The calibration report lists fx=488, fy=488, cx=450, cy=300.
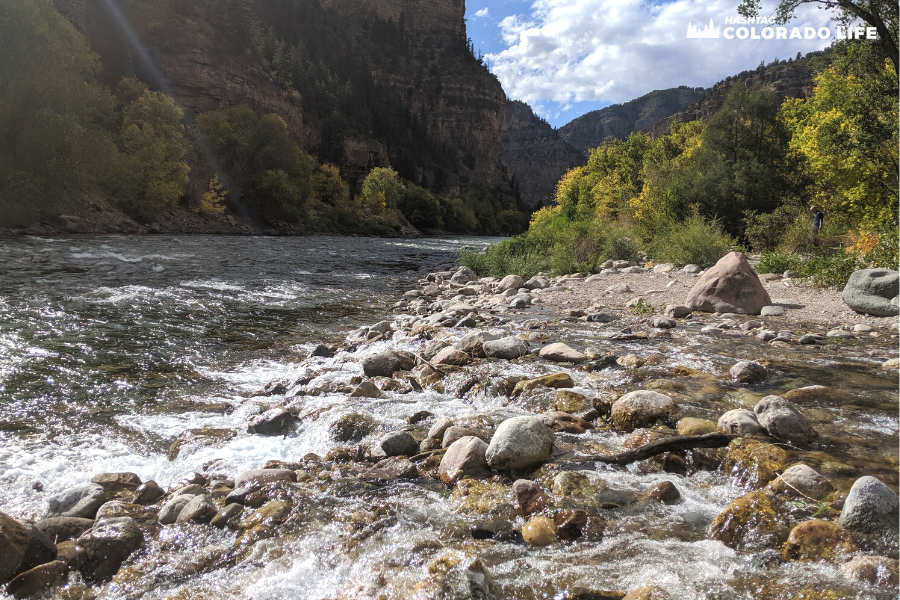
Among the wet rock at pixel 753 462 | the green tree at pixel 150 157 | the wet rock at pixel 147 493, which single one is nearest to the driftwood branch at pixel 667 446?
the wet rock at pixel 753 462

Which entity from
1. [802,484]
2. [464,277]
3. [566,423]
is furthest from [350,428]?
[464,277]

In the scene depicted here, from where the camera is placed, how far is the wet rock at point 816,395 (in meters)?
4.92

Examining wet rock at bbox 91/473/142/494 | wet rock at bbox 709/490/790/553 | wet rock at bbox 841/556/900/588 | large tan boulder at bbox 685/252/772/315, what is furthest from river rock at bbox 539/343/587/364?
wet rock at bbox 91/473/142/494

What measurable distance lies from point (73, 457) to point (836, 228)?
897 inches

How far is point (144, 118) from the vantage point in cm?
4331

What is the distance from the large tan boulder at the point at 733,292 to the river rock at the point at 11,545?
34.7ft

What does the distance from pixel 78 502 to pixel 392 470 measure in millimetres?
2354

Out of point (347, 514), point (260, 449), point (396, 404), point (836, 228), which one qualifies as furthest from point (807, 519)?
point (836, 228)

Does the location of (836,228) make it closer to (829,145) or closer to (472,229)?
(829,145)

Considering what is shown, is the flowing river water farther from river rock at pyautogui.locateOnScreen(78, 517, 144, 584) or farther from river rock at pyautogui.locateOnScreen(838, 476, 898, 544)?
river rock at pyautogui.locateOnScreen(838, 476, 898, 544)

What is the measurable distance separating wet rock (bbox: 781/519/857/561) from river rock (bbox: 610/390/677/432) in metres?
1.81

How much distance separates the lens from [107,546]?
3131 millimetres

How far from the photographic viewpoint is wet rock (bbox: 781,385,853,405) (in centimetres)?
492

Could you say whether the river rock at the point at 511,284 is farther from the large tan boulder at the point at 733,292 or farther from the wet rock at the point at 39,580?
the wet rock at the point at 39,580
